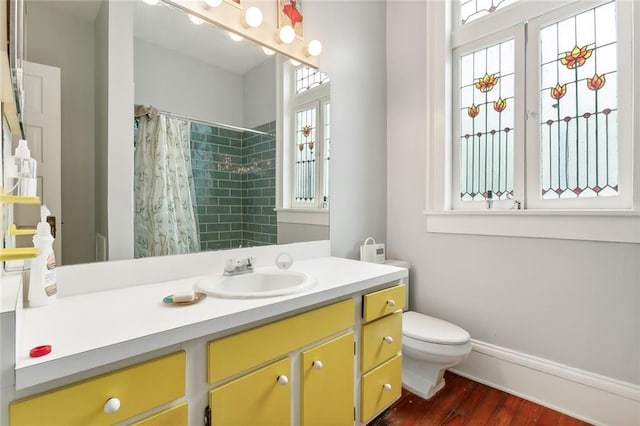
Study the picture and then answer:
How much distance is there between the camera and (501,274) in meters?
1.85

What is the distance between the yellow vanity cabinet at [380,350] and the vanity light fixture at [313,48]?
139cm

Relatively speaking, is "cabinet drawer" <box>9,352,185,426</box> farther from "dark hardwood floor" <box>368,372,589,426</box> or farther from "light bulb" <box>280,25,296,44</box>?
"light bulb" <box>280,25,296,44</box>

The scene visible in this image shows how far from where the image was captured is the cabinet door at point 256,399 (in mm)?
850

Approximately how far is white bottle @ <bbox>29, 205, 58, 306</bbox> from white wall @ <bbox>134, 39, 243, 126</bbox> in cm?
59

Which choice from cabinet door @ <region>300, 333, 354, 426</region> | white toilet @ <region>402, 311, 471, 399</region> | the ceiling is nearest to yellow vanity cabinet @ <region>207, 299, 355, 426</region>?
cabinet door @ <region>300, 333, 354, 426</region>

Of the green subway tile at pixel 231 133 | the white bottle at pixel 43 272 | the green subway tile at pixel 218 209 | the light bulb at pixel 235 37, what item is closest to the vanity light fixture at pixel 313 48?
the light bulb at pixel 235 37

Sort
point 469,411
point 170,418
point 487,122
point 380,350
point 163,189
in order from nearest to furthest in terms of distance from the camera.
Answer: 1. point 170,418
2. point 163,189
3. point 380,350
4. point 469,411
5. point 487,122

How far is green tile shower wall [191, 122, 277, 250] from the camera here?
1.40 m

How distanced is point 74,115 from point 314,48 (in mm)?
1262

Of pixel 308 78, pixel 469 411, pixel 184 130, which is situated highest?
pixel 308 78

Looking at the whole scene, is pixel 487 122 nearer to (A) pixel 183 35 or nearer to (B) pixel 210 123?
(B) pixel 210 123

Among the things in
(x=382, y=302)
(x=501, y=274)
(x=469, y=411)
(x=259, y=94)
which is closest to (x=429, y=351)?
(x=469, y=411)

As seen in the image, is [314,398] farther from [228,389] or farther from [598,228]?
[598,228]

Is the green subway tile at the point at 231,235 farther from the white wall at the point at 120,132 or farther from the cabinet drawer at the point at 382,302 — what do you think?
the cabinet drawer at the point at 382,302
